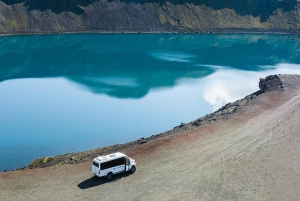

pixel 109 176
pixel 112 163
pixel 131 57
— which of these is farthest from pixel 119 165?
pixel 131 57

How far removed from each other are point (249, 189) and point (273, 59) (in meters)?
103

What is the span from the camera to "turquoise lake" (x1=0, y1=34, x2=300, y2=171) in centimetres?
5444

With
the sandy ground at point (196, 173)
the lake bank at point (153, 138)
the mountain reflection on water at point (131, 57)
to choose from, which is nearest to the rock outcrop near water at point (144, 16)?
the mountain reflection on water at point (131, 57)

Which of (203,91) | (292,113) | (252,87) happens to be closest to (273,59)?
(252,87)

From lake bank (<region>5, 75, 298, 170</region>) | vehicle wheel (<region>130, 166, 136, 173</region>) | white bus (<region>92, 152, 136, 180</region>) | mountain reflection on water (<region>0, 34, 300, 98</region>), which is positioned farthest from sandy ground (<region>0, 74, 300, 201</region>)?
mountain reflection on water (<region>0, 34, 300, 98</region>)

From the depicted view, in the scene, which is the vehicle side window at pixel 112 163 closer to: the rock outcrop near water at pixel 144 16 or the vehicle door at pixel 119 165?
the vehicle door at pixel 119 165

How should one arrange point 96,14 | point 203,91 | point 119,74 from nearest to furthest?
point 203,91 → point 119,74 → point 96,14

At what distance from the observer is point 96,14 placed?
157750mm

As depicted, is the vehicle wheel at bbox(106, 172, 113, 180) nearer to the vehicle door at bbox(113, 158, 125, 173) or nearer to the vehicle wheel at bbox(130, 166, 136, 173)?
the vehicle door at bbox(113, 158, 125, 173)

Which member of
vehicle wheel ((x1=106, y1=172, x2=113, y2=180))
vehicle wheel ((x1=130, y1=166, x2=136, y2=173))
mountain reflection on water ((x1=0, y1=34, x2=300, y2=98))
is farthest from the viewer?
mountain reflection on water ((x1=0, y1=34, x2=300, y2=98))

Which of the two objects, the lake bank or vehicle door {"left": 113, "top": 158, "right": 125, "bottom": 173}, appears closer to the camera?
vehicle door {"left": 113, "top": 158, "right": 125, "bottom": 173}

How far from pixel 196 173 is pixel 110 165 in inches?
288

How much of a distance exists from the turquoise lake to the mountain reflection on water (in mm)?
233

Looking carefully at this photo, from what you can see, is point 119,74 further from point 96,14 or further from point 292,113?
point 96,14
